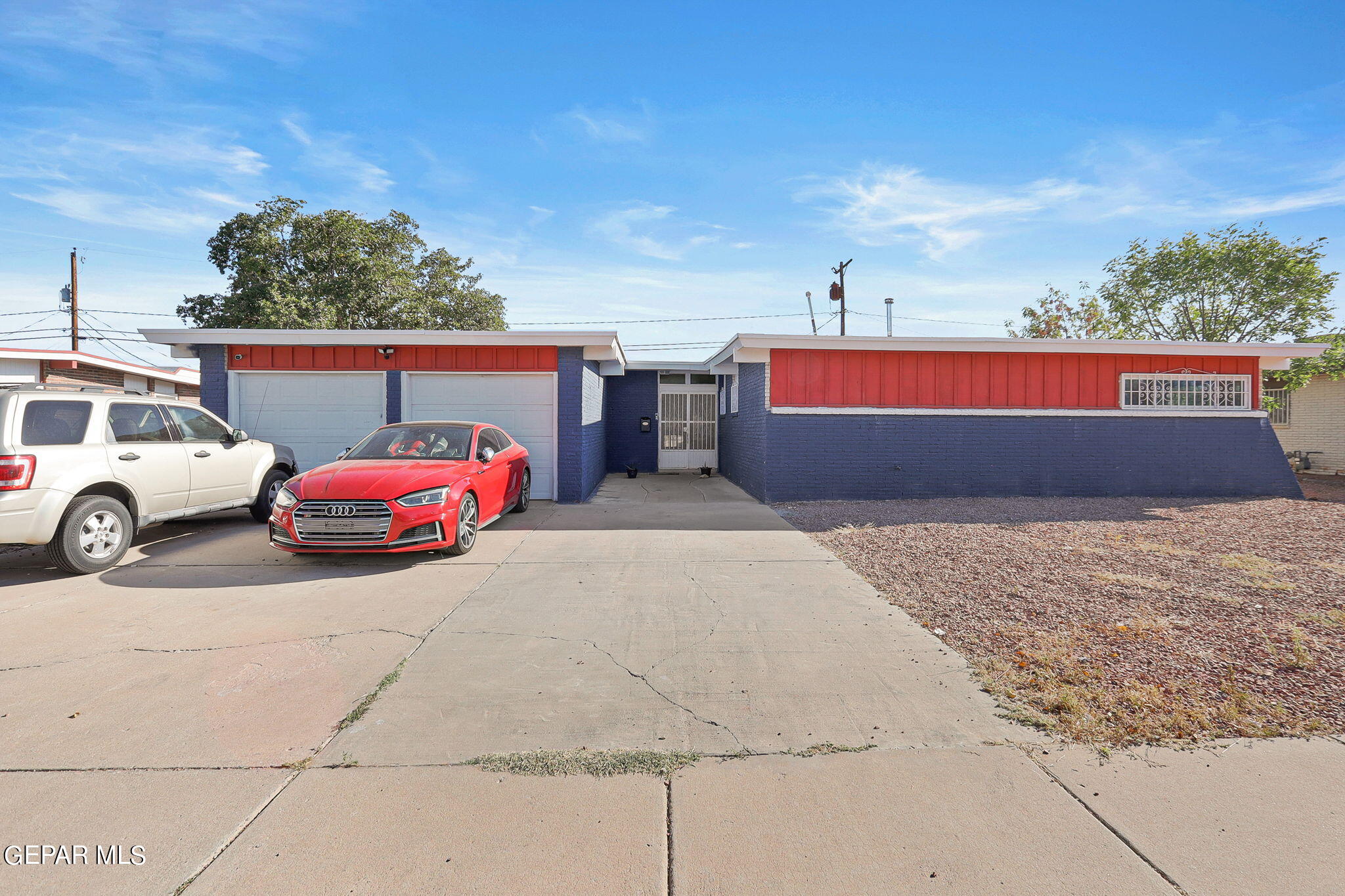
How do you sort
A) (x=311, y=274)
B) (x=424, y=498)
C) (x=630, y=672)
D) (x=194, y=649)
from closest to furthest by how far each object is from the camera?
1. (x=630, y=672)
2. (x=194, y=649)
3. (x=424, y=498)
4. (x=311, y=274)

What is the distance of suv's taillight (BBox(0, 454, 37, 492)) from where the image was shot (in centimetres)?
555

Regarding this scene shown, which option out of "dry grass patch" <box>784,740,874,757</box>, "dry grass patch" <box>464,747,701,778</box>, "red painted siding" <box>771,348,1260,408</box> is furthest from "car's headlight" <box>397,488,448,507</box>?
"red painted siding" <box>771,348,1260,408</box>

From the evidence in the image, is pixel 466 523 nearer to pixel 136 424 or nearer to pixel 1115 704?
pixel 136 424

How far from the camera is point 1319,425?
713 inches

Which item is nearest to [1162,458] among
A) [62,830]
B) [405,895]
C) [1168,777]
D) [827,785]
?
[1168,777]

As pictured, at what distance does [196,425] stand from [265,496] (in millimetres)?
1340

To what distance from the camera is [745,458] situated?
1327cm

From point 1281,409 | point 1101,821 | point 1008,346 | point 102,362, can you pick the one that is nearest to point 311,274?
point 102,362

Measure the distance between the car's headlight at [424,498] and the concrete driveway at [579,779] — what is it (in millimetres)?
1336

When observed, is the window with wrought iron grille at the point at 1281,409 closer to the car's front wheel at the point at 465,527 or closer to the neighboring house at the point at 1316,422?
the neighboring house at the point at 1316,422

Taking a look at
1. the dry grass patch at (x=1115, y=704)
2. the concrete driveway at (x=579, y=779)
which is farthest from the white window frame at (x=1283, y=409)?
the concrete driveway at (x=579, y=779)

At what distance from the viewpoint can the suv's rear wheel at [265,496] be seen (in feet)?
28.5

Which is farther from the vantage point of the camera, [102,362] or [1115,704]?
[102,362]

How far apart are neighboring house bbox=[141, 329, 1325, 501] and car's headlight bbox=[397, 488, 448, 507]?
4.69m
